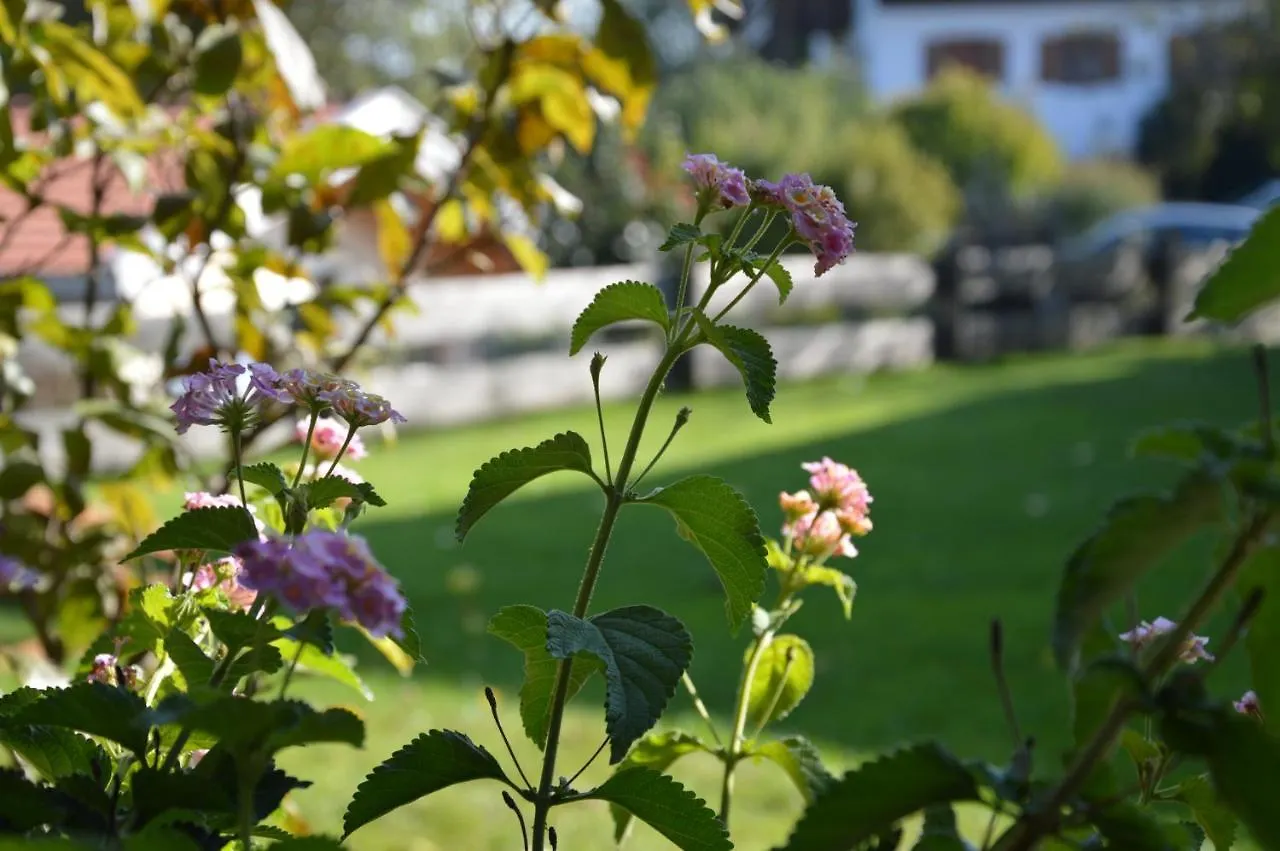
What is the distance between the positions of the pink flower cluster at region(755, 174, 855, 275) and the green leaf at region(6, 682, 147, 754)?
0.38m

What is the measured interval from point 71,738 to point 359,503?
18 centimetres

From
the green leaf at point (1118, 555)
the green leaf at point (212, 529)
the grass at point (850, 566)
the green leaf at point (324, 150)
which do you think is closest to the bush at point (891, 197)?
the grass at point (850, 566)

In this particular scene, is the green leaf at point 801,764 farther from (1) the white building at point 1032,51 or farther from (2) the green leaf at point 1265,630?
(1) the white building at point 1032,51

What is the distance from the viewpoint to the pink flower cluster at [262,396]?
74 cm

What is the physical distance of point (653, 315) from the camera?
2.54 ft

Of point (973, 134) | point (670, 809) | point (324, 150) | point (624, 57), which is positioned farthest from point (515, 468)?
point (973, 134)

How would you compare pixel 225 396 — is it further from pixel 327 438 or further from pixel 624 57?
pixel 624 57

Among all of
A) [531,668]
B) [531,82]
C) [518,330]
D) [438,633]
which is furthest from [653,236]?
[531,668]

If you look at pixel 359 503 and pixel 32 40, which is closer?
pixel 359 503

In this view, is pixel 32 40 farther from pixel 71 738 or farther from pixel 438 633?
pixel 438 633

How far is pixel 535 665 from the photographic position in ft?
2.69

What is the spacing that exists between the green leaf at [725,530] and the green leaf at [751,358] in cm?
5

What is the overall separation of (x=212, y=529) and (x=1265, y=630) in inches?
17.0

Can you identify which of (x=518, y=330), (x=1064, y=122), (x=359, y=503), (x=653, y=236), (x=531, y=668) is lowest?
(x=1064, y=122)
